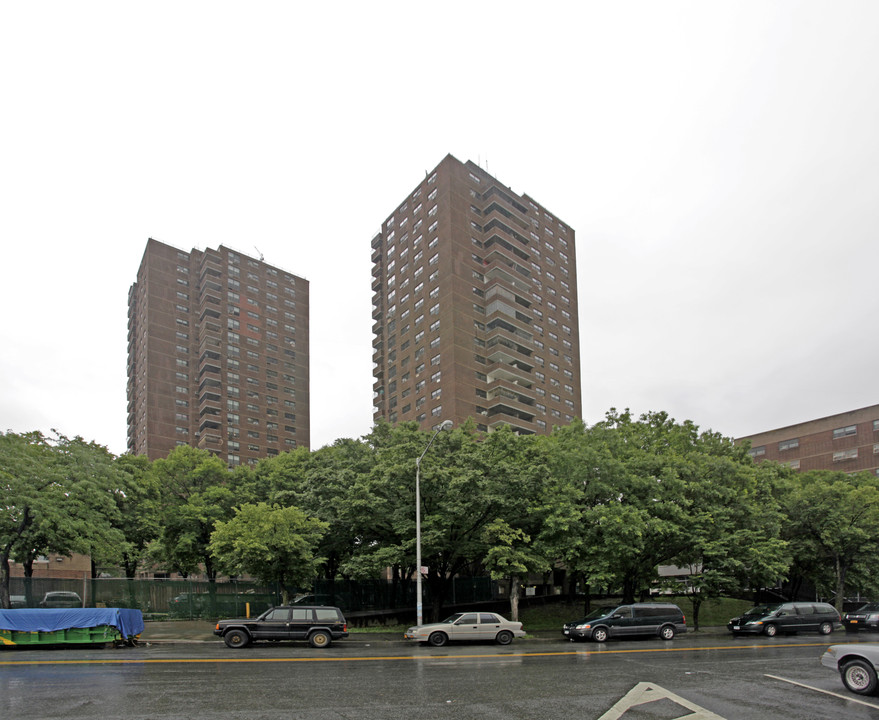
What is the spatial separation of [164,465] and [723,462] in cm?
3820

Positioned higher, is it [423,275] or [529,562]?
[423,275]

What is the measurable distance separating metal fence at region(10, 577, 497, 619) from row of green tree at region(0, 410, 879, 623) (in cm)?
139

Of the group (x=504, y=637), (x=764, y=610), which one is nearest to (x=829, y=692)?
(x=504, y=637)

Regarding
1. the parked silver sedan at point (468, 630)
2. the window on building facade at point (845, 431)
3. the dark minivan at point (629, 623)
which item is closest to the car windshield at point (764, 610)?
the dark minivan at point (629, 623)

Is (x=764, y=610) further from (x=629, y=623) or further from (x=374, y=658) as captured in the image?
(x=374, y=658)

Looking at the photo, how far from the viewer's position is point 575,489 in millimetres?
34312

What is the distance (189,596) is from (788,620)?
30.5 meters

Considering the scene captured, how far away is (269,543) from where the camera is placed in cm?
3036

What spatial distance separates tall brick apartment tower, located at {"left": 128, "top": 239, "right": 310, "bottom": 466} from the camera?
116 meters

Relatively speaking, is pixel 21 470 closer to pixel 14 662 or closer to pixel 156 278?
pixel 14 662

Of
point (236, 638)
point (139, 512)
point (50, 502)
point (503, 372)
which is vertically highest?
point (503, 372)

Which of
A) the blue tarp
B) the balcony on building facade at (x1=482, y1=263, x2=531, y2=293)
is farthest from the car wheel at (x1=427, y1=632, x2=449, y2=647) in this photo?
the balcony on building facade at (x1=482, y1=263, x2=531, y2=293)

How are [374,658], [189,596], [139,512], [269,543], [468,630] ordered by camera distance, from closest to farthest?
[374,658], [468,630], [269,543], [189,596], [139,512]

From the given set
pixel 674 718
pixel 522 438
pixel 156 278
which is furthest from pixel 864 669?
pixel 156 278
